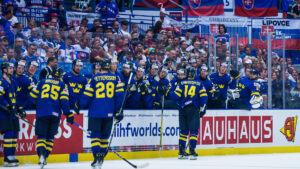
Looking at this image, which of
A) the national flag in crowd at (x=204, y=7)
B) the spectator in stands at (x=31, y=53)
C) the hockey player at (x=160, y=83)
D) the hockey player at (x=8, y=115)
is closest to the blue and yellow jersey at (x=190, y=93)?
the hockey player at (x=160, y=83)

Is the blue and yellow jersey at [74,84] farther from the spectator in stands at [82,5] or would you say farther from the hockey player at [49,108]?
the spectator in stands at [82,5]

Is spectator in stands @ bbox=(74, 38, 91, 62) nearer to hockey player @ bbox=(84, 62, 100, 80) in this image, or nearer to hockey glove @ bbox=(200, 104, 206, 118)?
hockey player @ bbox=(84, 62, 100, 80)

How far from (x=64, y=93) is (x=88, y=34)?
2.69 meters

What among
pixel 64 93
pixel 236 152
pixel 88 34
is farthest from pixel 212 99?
pixel 64 93

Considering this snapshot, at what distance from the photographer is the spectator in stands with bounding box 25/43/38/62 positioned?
37.7 feet

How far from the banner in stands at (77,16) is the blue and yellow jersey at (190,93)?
559cm

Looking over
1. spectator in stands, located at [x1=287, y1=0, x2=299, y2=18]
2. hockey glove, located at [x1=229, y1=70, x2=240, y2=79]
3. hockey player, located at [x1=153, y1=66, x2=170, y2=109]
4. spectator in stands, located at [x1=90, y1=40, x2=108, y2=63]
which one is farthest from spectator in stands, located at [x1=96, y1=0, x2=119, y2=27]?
spectator in stands, located at [x1=287, y1=0, x2=299, y2=18]

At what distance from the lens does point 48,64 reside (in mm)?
11070

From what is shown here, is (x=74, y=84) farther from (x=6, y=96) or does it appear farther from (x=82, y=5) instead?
(x=82, y=5)

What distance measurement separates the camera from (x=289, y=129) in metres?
14.2

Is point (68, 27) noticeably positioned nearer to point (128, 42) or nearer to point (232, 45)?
point (128, 42)

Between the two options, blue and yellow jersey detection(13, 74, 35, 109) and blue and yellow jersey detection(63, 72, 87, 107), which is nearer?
blue and yellow jersey detection(13, 74, 35, 109)

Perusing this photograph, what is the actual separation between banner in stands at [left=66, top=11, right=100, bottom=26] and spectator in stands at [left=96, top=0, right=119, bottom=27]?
1.83 ft

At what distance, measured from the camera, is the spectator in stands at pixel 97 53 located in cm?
1238
